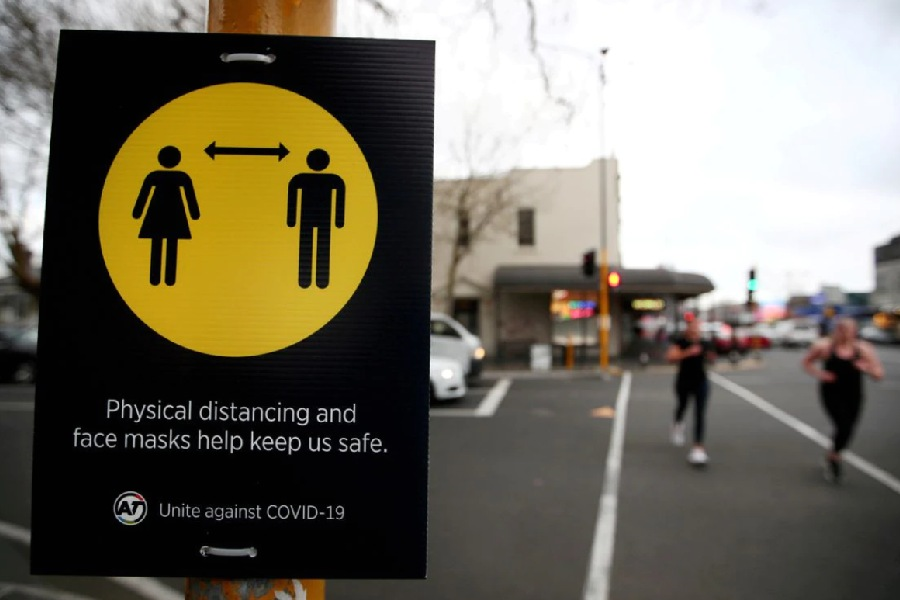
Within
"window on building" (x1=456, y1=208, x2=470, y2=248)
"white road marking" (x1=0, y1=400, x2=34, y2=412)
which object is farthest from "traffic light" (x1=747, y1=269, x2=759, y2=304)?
"white road marking" (x1=0, y1=400, x2=34, y2=412)

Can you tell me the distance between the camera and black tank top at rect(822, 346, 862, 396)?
6.84 meters

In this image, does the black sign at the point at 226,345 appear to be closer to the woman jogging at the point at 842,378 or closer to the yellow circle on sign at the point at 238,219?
the yellow circle on sign at the point at 238,219

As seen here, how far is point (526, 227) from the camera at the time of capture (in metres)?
28.3

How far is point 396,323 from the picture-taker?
1608mm

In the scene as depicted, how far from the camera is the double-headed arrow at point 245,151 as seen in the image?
1658 mm

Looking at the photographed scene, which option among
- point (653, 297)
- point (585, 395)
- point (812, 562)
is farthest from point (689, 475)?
point (653, 297)

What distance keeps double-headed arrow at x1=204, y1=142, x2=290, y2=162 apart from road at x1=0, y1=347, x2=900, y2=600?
96 cm

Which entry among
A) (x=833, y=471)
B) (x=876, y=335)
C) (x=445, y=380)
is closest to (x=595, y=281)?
(x=445, y=380)

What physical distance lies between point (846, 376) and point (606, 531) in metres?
3.53

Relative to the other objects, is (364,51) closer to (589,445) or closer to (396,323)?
(396,323)

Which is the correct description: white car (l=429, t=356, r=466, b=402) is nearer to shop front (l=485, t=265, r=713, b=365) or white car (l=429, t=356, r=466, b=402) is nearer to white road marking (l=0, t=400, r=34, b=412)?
white road marking (l=0, t=400, r=34, b=412)

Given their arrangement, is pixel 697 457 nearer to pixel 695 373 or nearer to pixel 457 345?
pixel 695 373

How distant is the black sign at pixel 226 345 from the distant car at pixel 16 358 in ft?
67.0

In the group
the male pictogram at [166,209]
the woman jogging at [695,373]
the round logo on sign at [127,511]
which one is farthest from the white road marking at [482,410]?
the male pictogram at [166,209]
